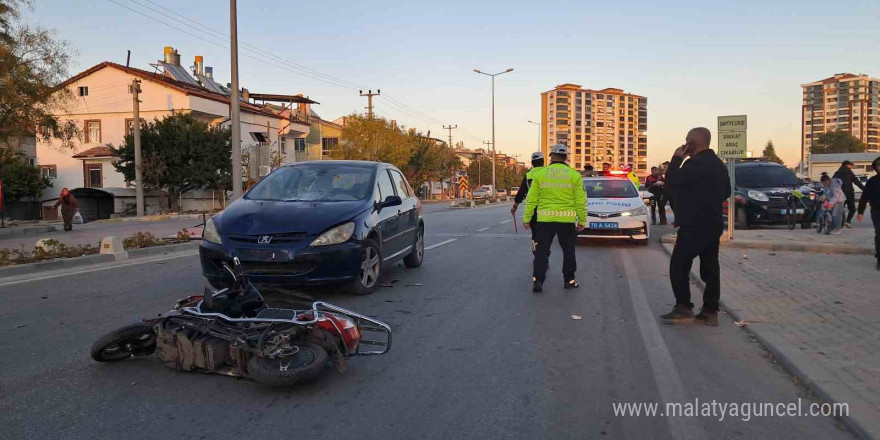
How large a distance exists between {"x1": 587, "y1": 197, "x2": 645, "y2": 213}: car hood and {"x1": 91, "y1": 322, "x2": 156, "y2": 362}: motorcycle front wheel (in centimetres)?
947

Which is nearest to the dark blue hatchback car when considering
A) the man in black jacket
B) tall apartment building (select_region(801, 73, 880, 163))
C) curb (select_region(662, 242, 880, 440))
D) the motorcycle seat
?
the motorcycle seat

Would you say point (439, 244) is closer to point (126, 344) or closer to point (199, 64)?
point (126, 344)

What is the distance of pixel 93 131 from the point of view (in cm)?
4419

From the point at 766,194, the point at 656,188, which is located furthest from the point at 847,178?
the point at 656,188

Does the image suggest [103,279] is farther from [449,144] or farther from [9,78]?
[449,144]

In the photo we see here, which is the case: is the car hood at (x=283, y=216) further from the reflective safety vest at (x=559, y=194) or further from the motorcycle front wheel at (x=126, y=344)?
the reflective safety vest at (x=559, y=194)

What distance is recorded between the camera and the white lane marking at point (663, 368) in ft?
11.1

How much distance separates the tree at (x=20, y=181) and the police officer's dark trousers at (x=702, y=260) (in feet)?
120

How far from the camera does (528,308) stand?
647 centimetres

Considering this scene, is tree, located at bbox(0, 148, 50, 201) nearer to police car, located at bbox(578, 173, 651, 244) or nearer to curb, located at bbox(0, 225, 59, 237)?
curb, located at bbox(0, 225, 59, 237)

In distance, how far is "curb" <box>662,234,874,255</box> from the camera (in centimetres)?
1088

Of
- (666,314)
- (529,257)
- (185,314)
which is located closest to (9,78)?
(529,257)

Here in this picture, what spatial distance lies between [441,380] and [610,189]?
1025 centimetres

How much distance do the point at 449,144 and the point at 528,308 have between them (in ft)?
311
